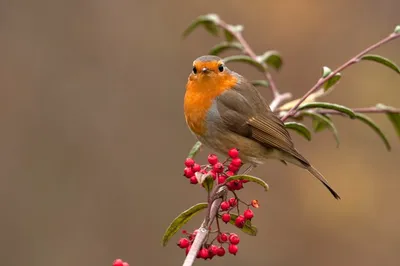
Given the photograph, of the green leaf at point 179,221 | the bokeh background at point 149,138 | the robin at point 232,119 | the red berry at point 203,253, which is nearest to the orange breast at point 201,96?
the robin at point 232,119

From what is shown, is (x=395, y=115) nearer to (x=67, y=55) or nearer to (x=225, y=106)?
(x=225, y=106)

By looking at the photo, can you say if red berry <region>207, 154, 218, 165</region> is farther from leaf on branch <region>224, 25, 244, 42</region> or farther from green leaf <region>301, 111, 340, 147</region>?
leaf on branch <region>224, 25, 244, 42</region>

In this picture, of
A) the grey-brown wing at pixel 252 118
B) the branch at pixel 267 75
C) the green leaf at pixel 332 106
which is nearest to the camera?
the green leaf at pixel 332 106

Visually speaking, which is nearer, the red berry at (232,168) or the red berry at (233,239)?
the red berry at (233,239)

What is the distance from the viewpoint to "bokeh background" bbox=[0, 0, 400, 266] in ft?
19.7

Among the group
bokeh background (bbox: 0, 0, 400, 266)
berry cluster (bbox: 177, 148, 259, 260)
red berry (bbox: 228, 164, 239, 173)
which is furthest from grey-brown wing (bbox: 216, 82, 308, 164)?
bokeh background (bbox: 0, 0, 400, 266)

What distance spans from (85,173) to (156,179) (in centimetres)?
68

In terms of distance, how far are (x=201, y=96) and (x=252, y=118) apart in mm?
258

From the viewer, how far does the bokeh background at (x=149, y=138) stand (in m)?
6.00

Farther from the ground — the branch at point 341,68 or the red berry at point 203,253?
the branch at point 341,68

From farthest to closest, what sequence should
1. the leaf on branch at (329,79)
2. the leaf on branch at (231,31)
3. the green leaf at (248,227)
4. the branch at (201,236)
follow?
the leaf on branch at (231,31) → the leaf on branch at (329,79) → the green leaf at (248,227) → the branch at (201,236)

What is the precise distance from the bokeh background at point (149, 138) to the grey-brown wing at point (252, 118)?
2.65 m

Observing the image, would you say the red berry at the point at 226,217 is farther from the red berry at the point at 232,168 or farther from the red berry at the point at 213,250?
the red berry at the point at 232,168

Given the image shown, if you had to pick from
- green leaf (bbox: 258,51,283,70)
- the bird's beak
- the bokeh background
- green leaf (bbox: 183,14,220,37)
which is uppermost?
green leaf (bbox: 183,14,220,37)
